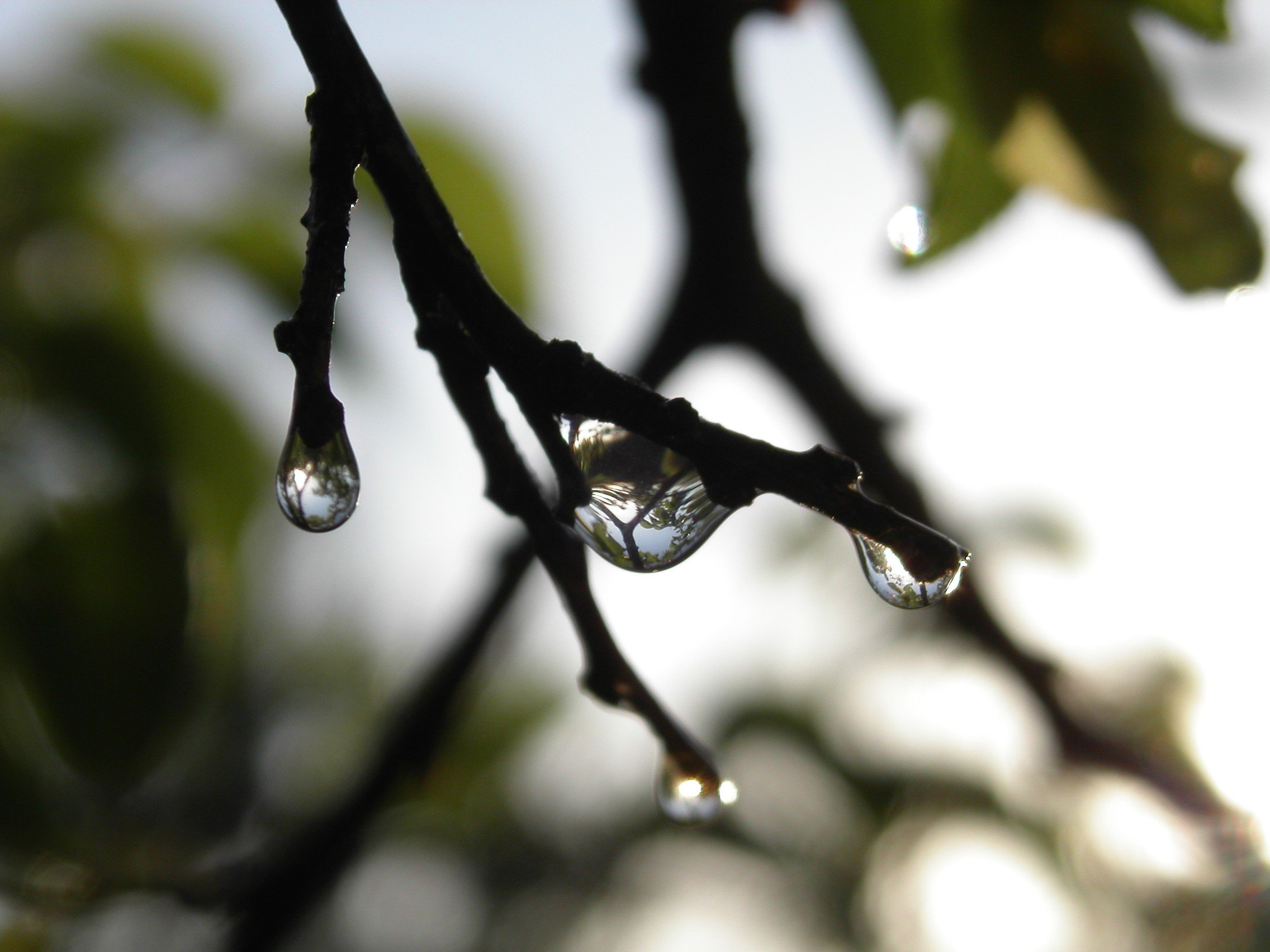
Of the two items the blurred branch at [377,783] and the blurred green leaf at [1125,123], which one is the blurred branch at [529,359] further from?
the blurred branch at [377,783]

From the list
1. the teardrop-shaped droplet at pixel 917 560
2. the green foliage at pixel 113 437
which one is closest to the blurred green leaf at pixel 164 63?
the green foliage at pixel 113 437

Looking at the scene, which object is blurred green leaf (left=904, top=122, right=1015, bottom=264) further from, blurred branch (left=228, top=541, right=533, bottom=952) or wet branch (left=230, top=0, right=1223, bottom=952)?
blurred branch (left=228, top=541, right=533, bottom=952)

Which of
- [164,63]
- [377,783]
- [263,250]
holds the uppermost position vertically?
[164,63]

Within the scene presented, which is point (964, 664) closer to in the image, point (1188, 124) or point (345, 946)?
point (1188, 124)

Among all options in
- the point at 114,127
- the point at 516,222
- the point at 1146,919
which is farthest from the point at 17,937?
the point at 1146,919

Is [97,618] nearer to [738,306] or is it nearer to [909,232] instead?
[738,306]

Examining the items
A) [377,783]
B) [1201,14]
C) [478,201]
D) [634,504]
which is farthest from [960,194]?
[377,783]

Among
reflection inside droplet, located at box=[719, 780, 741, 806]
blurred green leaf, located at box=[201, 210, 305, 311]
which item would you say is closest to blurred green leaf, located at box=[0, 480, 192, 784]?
blurred green leaf, located at box=[201, 210, 305, 311]
